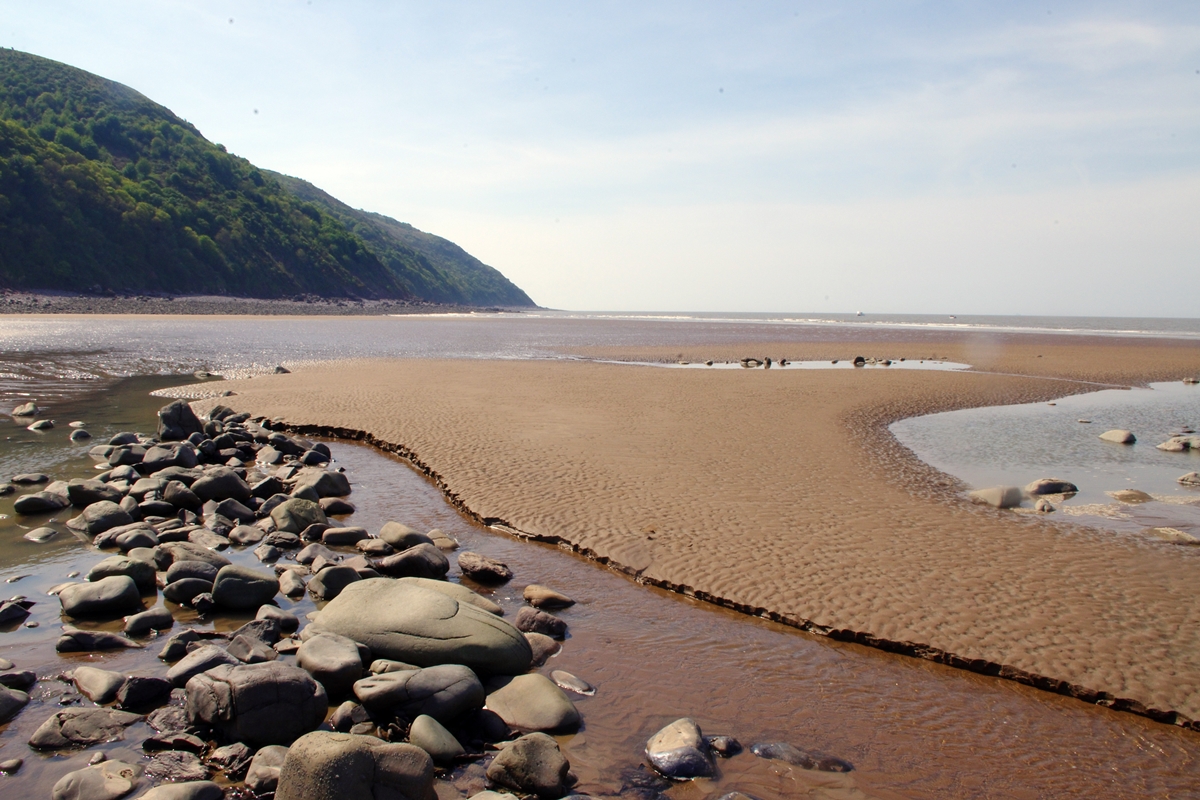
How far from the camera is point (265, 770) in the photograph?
4.73 m

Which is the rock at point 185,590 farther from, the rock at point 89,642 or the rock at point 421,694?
the rock at point 421,694

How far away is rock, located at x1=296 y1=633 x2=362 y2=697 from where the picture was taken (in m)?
5.89

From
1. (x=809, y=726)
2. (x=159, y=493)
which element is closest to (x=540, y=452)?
(x=159, y=493)

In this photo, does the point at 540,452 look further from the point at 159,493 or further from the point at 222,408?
the point at 222,408

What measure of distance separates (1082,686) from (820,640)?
2.32 m

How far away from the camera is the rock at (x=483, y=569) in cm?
873

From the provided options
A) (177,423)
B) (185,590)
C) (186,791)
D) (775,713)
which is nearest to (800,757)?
(775,713)

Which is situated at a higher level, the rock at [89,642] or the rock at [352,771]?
the rock at [352,771]

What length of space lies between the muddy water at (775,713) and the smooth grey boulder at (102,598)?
0.71 feet

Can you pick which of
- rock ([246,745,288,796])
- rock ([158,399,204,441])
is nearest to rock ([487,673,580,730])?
rock ([246,745,288,796])

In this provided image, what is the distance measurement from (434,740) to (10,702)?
3394mm

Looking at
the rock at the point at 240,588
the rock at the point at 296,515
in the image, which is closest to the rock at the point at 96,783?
the rock at the point at 240,588

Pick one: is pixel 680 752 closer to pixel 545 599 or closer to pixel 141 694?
pixel 545 599

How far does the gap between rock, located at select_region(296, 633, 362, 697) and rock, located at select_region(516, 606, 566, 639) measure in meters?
1.73
